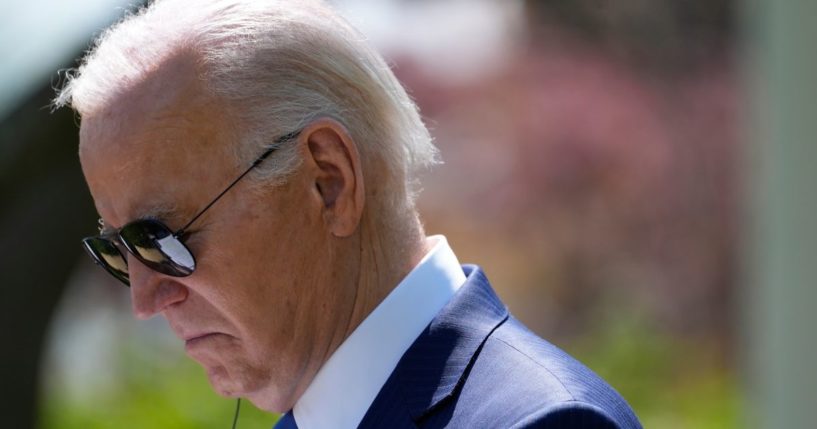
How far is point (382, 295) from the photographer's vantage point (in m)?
2.47

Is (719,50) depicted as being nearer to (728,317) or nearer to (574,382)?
(728,317)

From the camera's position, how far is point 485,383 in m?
2.30

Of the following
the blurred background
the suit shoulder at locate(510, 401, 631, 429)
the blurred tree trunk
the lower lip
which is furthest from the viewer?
the blurred background

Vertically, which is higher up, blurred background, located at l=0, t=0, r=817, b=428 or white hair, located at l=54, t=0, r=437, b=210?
white hair, located at l=54, t=0, r=437, b=210

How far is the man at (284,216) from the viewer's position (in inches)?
95.8

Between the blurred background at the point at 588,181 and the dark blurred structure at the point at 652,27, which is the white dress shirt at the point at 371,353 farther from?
the dark blurred structure at the point at 652,27

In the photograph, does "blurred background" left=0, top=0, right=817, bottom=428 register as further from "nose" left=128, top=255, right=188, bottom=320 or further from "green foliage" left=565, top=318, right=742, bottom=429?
"nose" left=128, top=255, right=188, bottom=320

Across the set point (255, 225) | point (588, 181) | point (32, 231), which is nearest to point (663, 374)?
point (588, 181)

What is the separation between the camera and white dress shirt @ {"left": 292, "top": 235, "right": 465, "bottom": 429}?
243 cm

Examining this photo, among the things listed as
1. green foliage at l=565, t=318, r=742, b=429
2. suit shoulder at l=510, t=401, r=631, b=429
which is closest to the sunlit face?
suit shoulder at l=510, t=401, r=631, b=429

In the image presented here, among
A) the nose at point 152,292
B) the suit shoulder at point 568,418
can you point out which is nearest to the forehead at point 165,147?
the nose at point 152,292

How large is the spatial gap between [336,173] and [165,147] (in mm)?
316

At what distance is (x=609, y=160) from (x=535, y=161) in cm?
81

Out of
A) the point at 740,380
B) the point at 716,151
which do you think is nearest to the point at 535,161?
the point at 716,151
